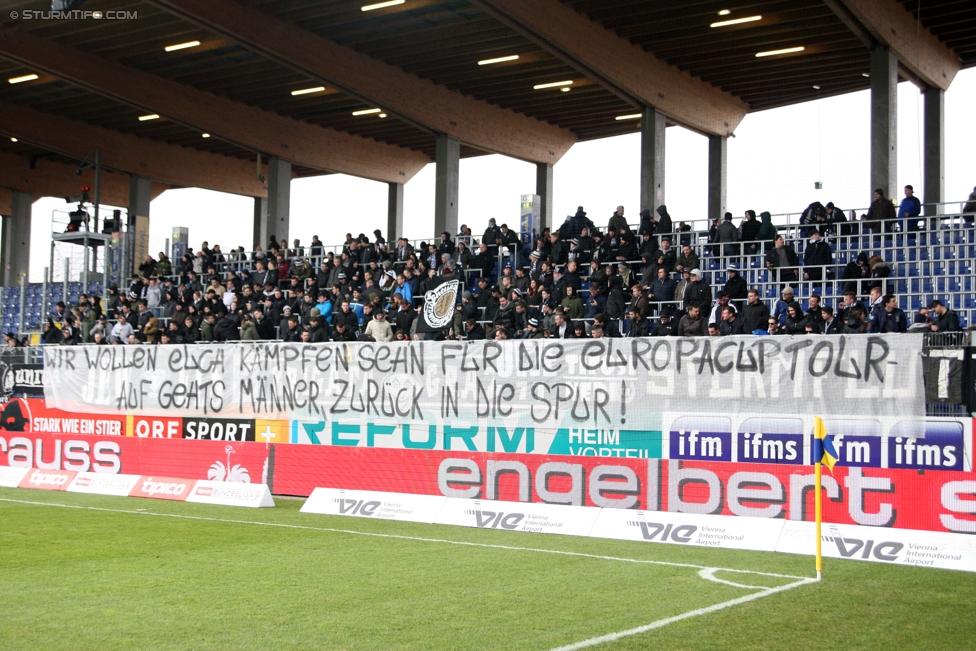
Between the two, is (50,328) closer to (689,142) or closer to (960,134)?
(689,142)

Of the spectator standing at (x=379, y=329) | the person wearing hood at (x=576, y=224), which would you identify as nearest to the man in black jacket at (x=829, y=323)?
the spectator standing at (x=379, y=329)

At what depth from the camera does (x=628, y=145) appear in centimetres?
3994

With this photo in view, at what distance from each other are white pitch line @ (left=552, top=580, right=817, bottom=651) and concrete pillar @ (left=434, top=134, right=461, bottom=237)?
87.0ft

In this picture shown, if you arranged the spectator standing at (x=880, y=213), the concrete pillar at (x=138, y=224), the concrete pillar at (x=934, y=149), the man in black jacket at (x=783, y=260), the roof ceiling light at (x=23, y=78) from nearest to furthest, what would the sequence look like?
1. the man in black jacket at (x=783, y=260)
2. the spectator standing at (x=880, y=213)
3. the concrete pillar at (x=934, y=149)
4. the roof ceiling light at (x=23, y=78)
5. the concrete pillar at (x=138, y=224)

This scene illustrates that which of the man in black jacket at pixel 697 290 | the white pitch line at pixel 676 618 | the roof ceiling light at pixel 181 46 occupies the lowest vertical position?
the white pitch line at pixel 676 618

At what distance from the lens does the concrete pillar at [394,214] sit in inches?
1754

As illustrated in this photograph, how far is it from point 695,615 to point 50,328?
2437 cm

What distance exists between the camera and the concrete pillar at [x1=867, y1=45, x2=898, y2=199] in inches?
1057

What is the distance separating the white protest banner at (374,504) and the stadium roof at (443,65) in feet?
46.0

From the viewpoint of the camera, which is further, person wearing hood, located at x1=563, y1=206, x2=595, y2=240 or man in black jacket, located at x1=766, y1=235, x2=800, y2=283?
person wearing hood, located at x1=563, y1=206, x2=595, y2=240

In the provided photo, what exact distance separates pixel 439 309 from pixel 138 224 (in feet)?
72.3

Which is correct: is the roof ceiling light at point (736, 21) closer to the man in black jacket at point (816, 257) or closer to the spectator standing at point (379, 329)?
the man in black jacket at point (816, 257)

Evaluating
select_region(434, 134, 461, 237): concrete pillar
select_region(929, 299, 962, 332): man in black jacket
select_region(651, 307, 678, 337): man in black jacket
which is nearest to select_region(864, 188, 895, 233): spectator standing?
select_region(651, 307, 678, 337): man in black jacket

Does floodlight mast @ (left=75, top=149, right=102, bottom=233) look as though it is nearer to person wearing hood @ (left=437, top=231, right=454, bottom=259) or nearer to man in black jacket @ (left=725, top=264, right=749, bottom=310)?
person wearing hood @ (left=437, top=231, right=454, bottom=259)
